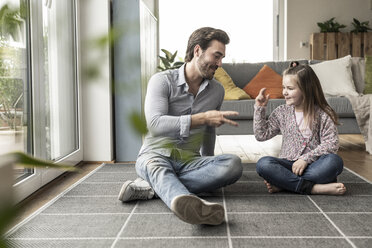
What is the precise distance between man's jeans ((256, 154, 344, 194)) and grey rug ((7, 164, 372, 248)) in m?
0.05

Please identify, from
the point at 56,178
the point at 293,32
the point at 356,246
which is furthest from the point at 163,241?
the point at 293,32

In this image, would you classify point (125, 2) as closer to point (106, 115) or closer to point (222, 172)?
point (222, 172)

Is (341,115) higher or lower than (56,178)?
higher

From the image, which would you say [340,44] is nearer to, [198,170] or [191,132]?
[198,170]

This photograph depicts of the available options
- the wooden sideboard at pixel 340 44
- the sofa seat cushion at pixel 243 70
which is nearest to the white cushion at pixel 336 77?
the sofa seat cushion at pixel 243 70

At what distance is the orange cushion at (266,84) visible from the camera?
12.1 ft

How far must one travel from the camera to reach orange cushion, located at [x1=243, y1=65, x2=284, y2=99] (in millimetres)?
3684

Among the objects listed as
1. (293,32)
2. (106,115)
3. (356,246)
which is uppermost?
(293,32)

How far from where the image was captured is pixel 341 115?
133 inches

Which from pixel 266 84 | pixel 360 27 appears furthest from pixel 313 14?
pixel 266 84

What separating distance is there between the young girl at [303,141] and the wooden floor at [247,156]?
516 mm

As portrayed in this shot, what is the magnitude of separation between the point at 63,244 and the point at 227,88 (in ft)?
8.01

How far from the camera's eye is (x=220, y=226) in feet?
5.13

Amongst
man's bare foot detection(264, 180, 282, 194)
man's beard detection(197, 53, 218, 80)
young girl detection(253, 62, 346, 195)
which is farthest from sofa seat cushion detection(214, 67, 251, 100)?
man's beard detection(197, 53, 218, 80)
